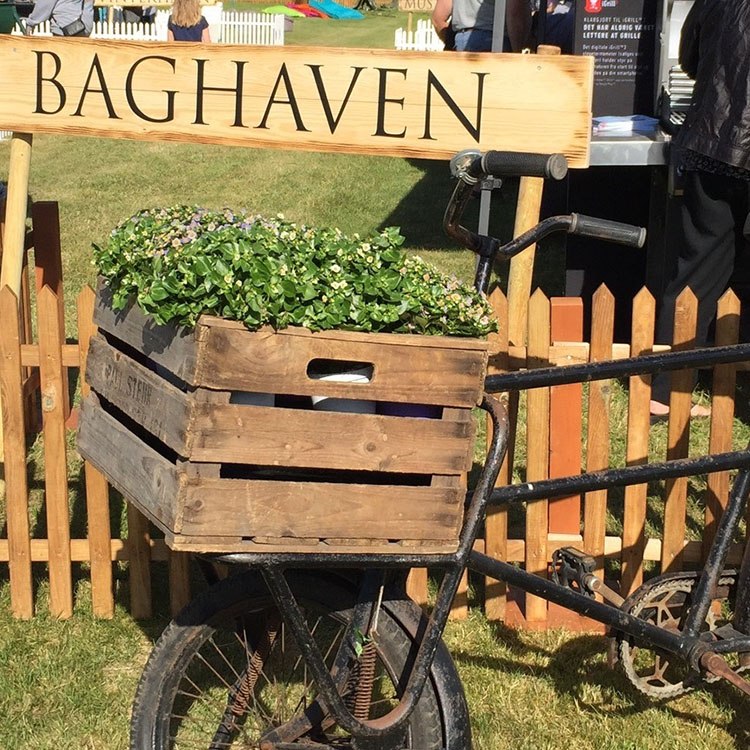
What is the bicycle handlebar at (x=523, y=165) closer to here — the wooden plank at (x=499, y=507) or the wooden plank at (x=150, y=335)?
the wooden plank at (x=150, y=335)

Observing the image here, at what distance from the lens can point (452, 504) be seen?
2.53m

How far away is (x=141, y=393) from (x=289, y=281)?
0.47 m

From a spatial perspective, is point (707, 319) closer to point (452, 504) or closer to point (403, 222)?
point (452, 504)

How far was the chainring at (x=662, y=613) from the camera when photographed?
3346mm

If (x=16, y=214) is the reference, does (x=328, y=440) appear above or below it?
below

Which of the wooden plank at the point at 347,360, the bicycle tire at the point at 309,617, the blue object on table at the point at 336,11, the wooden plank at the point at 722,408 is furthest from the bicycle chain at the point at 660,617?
the blue object on table at the point at 336,11

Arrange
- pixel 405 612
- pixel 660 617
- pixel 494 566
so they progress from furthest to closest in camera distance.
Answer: pixel 660 617 → pixel 494 566 → pixel 405 612

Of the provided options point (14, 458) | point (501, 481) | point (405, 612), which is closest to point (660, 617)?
point (501, 481)

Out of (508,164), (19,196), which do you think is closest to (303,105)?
(19,196)

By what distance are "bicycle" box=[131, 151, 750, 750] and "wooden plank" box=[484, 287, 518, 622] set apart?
0.59m

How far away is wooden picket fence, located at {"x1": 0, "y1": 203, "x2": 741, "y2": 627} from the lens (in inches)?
143

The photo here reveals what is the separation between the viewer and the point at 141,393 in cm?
256

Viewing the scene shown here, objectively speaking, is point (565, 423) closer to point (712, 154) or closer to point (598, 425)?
point (598, 425)

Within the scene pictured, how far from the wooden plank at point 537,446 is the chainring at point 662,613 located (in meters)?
0.51
